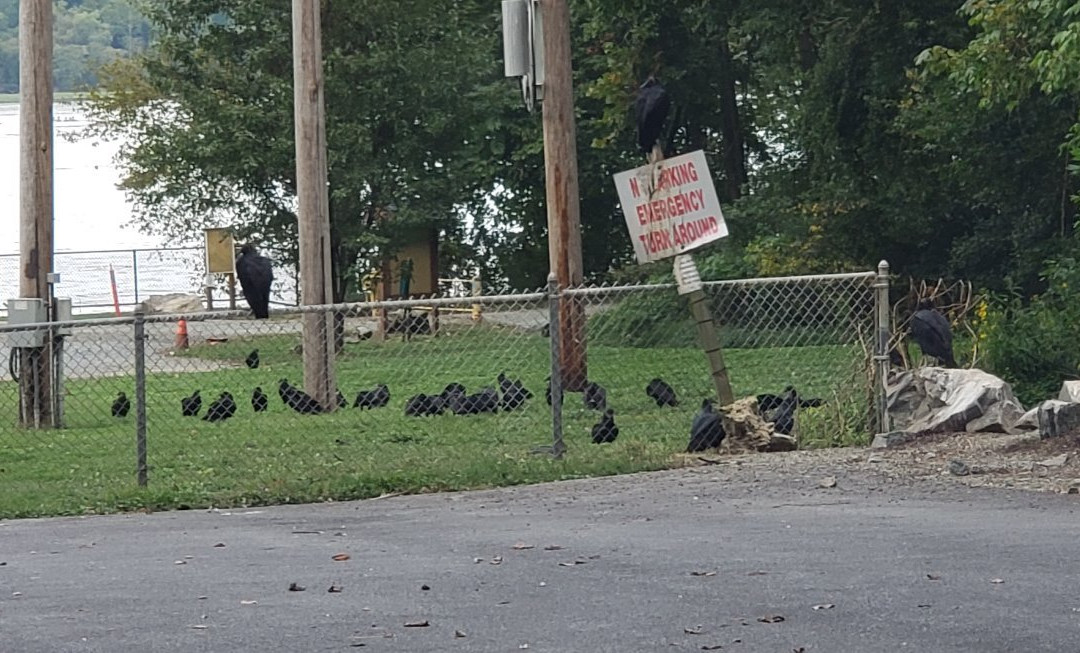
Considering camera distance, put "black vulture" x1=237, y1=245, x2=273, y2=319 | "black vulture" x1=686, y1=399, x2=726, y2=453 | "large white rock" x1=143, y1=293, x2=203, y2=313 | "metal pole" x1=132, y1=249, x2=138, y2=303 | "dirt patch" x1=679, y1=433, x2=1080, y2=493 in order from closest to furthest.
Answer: "dirt patch" x1=679, y1=433, x2=1080, y2=493
"black vulture" x1=686, y1=399, x2=726, y2=453
"black vulture" x1=237, y1=245, x2=273, y2=319
"large white rock" x1=143, y1=293, x2=203, y2=313
"metal pole" x1=132, y1=249, x2=138, y2=303

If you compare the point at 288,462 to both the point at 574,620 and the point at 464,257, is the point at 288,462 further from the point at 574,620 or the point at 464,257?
the point at 464,257

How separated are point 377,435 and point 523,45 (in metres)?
4.05

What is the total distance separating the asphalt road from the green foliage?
4695mm

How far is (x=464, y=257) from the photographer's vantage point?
1278 inches

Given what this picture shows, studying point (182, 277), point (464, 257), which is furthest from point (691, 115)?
point (182, 277)

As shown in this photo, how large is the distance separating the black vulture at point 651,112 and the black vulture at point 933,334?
105 inches

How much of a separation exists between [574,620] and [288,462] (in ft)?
19.5

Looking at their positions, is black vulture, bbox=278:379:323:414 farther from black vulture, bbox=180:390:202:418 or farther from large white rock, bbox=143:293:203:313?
large white rock, bbox=143:293:203:313

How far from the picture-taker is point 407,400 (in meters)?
16.0

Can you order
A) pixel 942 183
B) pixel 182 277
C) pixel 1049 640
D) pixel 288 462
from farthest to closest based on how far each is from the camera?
pixel 182 277 → pixel 942 183 → pixel 288 462 → pixel 1049 640


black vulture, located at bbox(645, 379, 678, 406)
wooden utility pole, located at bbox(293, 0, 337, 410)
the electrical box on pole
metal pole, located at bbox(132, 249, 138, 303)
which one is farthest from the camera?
metal pole, located at bbox(132, 249, 138, 303)

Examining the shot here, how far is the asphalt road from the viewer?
6043 millimetres

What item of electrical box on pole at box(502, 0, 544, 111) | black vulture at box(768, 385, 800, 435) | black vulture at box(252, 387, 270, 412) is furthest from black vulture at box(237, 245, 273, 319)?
black vulture at box(768, 385, 800, 435)

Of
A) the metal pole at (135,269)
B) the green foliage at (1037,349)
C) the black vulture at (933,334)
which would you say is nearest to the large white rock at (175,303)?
the metal pole at (135,269)
